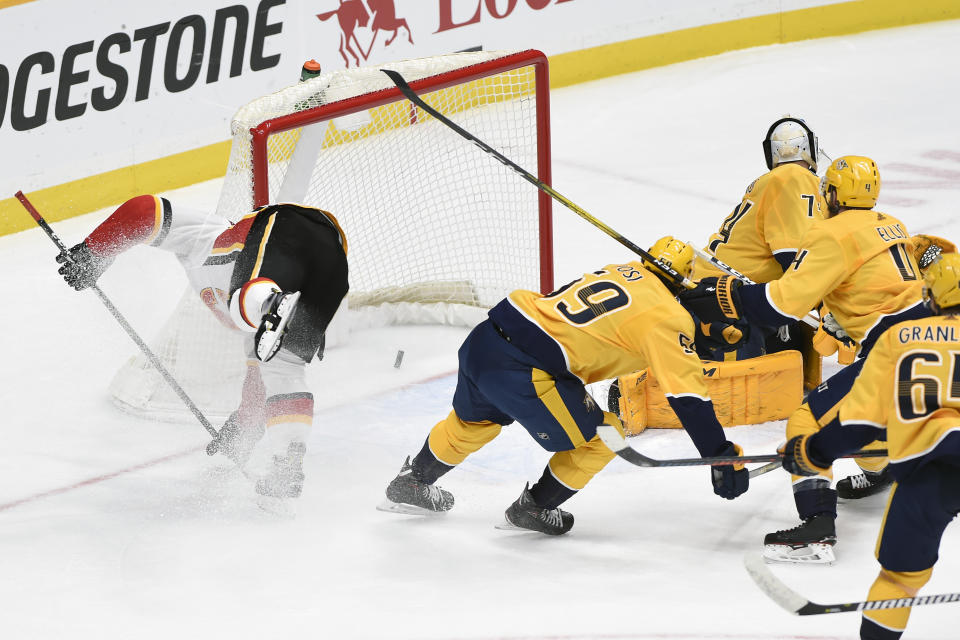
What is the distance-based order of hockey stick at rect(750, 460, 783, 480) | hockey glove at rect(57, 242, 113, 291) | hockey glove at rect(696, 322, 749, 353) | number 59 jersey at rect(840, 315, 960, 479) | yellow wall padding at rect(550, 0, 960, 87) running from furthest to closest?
yellow wall padding at rect(550, 0, 960, 87) → hockey glove at rect(57, 242, 113, 291) → hockey glove at rect(696, 322, 749, 353) → hockey stick at rect(750, 460, 783, 480) → number 59 jersey at rect(840, 315, 960, 479)

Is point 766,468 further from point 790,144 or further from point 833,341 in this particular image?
point 790,144

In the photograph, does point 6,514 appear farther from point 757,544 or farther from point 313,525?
point 757,544

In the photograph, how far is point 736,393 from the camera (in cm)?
430

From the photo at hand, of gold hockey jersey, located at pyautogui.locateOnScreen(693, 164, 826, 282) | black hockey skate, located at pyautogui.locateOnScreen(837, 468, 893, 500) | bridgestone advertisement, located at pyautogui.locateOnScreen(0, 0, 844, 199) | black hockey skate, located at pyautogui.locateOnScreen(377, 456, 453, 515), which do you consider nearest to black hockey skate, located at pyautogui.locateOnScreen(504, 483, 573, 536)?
black hockey skate, located at pyautogui.locateOnScreen(377, 456, 453, 515)

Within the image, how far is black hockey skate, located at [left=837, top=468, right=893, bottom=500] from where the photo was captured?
385 centimetres

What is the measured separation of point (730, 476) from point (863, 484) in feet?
2.07

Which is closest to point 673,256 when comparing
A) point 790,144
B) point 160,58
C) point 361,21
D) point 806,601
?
point 806,601

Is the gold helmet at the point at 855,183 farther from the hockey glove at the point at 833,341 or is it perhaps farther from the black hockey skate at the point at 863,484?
the black hockey skate at the point at 863,484

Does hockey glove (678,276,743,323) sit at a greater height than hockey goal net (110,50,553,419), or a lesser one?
lesser

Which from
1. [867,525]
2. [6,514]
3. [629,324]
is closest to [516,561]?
[629,324]

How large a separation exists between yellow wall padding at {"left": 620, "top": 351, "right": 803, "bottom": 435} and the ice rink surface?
6 centimetres

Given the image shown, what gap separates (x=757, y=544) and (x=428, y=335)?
5.99 ft

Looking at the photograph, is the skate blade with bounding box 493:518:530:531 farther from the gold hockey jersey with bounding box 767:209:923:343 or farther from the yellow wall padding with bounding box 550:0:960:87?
the yellow wall padding with bounding box 550:0:960:87

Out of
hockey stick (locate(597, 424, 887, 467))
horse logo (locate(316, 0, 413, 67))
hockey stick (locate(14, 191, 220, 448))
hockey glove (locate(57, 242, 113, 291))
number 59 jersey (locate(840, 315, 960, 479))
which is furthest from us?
horse logo (locate(316, 0, 413, 67))
